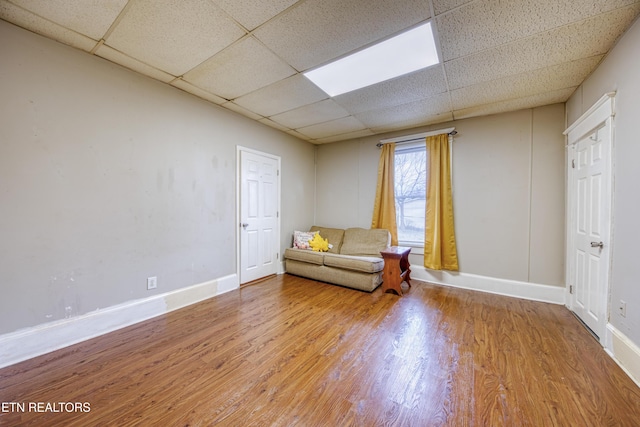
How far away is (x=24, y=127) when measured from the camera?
1.87 metres

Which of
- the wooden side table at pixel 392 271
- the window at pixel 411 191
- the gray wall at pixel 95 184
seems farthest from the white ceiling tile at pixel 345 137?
the wooden side table at pixel 392 271

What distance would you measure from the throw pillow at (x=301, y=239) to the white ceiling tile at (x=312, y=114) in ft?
6.35

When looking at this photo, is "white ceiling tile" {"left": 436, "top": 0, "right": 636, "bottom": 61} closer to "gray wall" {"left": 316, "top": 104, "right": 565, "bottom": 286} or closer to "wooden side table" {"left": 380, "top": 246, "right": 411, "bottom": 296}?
"gray wall" {"left": 316, "top": 104, "right": 565, "bottom": 286}

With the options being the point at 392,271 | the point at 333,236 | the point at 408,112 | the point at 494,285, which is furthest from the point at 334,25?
the point at 494,285

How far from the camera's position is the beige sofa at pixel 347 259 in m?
3.43

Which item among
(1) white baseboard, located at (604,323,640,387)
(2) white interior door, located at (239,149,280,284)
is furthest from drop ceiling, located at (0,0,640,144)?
(1) white baseboard, located at (604,323,640,387)

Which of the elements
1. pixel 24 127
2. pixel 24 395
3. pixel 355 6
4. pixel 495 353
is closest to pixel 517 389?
pixel 495 353

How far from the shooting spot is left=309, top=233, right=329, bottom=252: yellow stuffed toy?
427 cm

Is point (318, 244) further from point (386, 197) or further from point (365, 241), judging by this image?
point (386, 197)

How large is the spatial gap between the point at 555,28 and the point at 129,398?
391 cm

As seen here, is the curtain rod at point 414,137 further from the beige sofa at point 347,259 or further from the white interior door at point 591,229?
the beige sofa at point 347,259

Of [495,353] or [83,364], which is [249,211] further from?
[495,353]

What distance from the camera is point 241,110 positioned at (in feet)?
11.1

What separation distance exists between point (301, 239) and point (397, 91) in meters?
2.81
